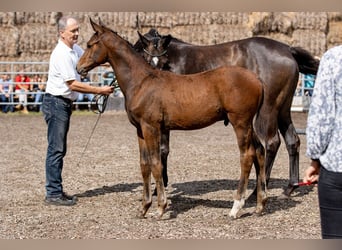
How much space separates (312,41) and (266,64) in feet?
47.9

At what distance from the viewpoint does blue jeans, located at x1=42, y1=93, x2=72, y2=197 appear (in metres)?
7.31

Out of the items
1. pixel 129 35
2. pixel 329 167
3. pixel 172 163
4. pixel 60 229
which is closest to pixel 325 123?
pixel 329 167

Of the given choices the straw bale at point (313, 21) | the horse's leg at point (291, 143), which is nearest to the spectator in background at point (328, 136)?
the horse's leg at point (291, 143)

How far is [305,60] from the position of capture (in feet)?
27.0

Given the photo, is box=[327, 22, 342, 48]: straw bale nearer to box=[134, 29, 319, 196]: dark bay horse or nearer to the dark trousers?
box=[134, 29, 319, 196]: dark bay horse

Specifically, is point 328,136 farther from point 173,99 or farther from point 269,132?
point 269,132

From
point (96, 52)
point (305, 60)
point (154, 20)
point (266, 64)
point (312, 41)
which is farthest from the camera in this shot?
point (312, 41)

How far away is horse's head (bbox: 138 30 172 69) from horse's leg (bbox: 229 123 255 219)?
6.02 ft

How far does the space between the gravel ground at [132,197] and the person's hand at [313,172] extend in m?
2.32

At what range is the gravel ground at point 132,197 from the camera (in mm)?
6180

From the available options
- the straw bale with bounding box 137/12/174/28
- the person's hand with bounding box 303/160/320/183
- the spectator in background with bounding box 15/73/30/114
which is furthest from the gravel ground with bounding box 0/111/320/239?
the straw bale with bounding box 137/12/174/28

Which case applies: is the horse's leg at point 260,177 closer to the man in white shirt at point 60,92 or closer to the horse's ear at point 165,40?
the man in white shirt at point 60,92

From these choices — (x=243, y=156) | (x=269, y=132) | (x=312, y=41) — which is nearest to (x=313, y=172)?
(x=243, y=156)

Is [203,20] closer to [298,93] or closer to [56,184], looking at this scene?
[298,93]
